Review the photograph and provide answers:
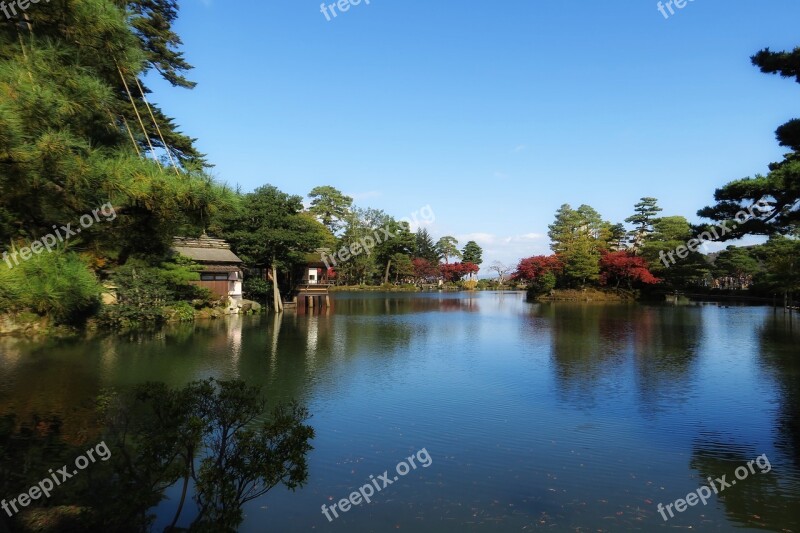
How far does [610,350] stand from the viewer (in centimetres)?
1536

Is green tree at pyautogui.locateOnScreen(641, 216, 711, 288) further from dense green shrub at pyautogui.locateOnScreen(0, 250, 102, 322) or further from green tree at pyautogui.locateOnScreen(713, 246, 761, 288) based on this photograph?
dense green shrub at pyautogui.locateOnScreen(0, 250, 102, 322)

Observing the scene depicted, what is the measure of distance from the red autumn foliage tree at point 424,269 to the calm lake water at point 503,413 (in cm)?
4329

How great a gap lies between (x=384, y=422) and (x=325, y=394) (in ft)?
6.66

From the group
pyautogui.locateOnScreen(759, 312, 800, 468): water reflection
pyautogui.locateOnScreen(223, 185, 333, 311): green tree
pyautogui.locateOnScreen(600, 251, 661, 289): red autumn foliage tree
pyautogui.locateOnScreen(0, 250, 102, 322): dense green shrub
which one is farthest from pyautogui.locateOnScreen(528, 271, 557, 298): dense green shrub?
pyautogui.locateOnScreen(0, 250, 102, 322): dense green shrub

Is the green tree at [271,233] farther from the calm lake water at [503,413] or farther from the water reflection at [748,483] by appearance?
the water reflection at [748,483]

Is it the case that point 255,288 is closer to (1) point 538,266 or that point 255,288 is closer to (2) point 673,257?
(1) point 538,266

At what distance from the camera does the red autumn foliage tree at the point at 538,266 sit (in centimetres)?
4512

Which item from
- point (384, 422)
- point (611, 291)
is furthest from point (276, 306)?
point (611, 291)

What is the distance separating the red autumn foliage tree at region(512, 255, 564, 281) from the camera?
1777 inches

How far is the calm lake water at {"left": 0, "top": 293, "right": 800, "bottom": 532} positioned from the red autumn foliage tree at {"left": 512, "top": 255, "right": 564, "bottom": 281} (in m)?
26.6

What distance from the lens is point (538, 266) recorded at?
4625 cm

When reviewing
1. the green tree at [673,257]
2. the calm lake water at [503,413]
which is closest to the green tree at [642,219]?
the green tree at [673,257]

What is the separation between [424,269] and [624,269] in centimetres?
2599

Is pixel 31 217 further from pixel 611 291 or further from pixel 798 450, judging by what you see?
pixel 611 291
